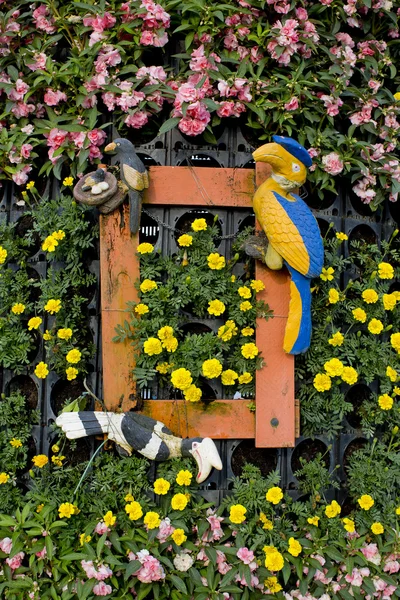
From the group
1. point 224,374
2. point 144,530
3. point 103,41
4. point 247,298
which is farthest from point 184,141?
point 144,530

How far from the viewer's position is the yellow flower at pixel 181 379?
2891mm

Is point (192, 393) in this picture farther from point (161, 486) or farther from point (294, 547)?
point (294, 547)

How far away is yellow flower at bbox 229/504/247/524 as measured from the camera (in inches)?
111

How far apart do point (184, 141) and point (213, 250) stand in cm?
63

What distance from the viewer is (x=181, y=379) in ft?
9.48

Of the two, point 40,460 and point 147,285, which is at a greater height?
point 147,285

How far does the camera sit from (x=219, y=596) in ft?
9.10

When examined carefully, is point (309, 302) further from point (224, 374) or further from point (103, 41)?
point (103, 41)

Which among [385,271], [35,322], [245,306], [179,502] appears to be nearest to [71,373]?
[35,322]

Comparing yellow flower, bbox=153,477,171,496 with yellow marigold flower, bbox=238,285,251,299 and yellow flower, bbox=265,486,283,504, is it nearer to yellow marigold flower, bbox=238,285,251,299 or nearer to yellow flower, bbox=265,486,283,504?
yellow flower, bbox=265,486,283,504

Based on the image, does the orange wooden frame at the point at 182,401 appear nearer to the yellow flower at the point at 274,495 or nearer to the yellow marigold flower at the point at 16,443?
the yellow flower at the point at 274,495

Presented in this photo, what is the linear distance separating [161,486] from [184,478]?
0.12 m

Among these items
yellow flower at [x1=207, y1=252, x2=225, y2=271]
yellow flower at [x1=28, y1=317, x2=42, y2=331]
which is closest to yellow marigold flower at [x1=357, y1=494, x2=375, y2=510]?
yellow flower at [x1=207, y1=252, x2=225, y2=271]

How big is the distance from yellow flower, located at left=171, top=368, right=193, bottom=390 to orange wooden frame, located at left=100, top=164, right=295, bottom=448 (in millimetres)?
177
